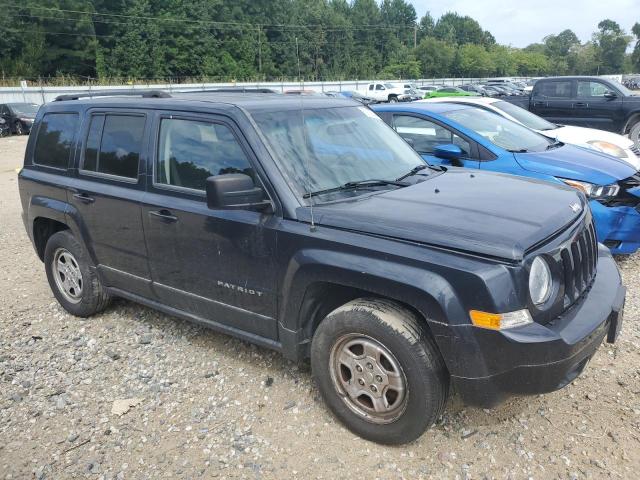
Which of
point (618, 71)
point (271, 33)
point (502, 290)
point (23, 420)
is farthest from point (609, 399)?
point (618, 71)

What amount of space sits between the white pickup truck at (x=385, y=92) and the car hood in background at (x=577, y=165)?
32738 mm

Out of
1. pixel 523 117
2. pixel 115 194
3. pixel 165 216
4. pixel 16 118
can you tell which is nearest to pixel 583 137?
pixel 523 117

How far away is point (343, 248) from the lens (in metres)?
2.80

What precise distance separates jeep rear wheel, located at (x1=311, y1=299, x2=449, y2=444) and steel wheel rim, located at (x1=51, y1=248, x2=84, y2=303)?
2659mm

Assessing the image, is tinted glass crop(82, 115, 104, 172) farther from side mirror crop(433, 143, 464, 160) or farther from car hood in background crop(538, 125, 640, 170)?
car hood in background crop(538, 125, 640, 170)

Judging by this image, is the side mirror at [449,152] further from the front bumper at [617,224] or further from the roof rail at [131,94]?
the roof rail at [131,94]

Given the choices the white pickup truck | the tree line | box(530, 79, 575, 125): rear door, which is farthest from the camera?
the tree line

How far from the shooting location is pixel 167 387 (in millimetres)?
3650

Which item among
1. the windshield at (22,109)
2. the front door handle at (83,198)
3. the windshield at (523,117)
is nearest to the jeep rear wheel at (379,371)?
the front door handle at (83,198)

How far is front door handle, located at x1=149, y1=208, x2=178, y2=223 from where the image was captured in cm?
356

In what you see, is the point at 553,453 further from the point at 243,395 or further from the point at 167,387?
the point at 167,387

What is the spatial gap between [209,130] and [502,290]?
82.4 inches

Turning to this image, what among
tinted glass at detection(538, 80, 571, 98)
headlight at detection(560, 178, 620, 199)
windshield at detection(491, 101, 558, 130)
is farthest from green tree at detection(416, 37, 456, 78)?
headlight at detection(560, 178, 620, 199)

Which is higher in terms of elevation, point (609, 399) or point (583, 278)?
point (583, 278)
